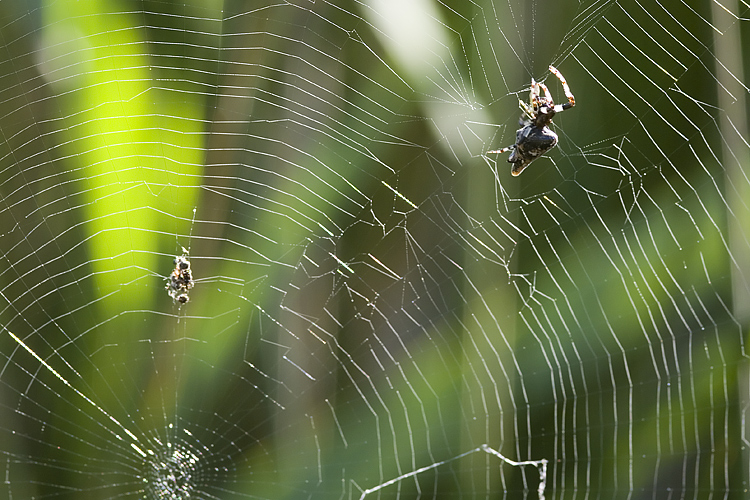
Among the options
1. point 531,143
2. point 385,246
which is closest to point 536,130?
point 531,143

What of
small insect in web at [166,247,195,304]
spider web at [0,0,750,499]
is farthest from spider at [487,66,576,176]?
small insect in web at [166,247,195,304]

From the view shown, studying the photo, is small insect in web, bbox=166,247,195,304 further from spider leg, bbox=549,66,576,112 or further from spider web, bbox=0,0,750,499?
spider leg, bbox=549,66,576,112

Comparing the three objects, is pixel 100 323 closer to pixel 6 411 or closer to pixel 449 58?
pixel 6 411

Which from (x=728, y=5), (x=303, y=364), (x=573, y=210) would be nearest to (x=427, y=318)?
(x=303, y=364)

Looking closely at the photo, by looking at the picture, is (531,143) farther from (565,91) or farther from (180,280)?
(180,280)

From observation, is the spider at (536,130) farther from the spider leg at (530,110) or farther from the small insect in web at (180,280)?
the small insect in web at (180,280)
